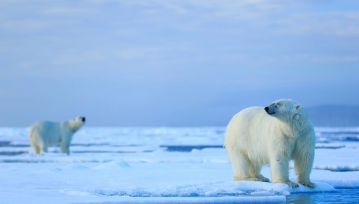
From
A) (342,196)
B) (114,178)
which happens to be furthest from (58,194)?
(342,196)

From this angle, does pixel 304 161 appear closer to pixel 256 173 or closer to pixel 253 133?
pixel 253 133

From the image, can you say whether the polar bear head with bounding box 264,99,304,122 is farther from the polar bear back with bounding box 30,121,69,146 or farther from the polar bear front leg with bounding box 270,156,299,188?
the polar bear back with bounding box 30,121,69,146

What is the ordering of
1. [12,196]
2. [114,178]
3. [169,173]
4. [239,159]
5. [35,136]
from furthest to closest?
[35,136] → [169,173] → [114,178] → [239,159] → [12,196]

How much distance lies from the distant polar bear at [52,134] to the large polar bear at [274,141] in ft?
37.1

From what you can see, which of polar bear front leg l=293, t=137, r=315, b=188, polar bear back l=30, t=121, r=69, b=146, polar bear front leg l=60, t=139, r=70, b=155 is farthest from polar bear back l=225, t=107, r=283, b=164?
polar bear back l=30, t=121, r=69, b=146

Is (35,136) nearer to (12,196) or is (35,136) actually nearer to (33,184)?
(33,184)

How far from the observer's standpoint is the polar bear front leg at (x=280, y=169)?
664 cm

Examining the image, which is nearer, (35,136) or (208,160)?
(208,160)

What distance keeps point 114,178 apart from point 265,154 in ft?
8.89

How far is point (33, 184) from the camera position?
25.1 ft

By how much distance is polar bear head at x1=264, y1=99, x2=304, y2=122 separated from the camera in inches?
250

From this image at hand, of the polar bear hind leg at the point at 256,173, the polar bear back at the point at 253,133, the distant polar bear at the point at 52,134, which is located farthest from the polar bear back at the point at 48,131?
the polar bear hind leg at the point at 256,173

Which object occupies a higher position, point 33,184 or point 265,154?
point 265,154

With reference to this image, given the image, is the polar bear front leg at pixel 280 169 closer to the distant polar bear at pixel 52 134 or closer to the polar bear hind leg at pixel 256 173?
the polar bear hind leg at pixel 256 173
